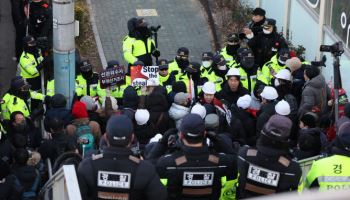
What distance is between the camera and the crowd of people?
6.30m

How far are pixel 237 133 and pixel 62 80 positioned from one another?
8.98 ft

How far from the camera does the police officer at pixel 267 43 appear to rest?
44.5ft

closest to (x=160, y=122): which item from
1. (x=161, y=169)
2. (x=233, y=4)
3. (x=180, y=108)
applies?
(x=180, y=108)

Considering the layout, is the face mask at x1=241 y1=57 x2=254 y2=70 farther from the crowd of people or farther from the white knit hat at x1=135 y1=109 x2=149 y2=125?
the white knit hat at x1=135 y1=109 x2=149 y2=125

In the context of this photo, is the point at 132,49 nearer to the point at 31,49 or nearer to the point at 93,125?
the point at 31,49

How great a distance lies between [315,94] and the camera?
1104cm

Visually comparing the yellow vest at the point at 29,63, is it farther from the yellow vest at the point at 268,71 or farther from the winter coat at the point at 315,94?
the winter coat at the point at 315,94

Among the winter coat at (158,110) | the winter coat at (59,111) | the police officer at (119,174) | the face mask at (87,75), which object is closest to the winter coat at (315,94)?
the winter coat at (158,110)

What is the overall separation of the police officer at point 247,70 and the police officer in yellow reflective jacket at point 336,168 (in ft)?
17.9

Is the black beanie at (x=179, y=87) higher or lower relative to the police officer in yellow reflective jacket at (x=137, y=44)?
lower

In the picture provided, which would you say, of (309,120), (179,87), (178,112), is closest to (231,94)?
(179,87)

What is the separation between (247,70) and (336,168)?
18.9 ft

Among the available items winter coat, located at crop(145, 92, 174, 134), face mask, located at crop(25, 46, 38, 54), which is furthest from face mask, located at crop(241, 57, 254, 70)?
face mask, located at crop(25, 46, 38, 54)

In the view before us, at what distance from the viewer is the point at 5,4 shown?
60.3ft
